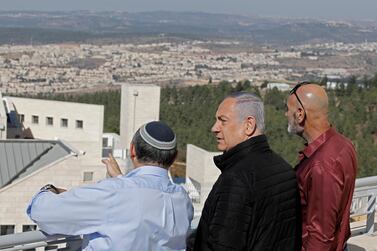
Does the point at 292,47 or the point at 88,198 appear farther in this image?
the point at 292,47

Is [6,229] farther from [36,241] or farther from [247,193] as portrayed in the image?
[247,193]

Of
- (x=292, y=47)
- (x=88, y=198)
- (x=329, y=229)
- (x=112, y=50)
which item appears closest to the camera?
(x=88, y=198)

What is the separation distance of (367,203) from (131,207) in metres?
4.10

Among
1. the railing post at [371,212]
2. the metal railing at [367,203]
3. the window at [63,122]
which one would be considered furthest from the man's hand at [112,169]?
the window at [63,122]

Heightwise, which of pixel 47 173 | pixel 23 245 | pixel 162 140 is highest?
pixel 162 140

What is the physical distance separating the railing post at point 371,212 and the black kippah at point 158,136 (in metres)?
3.88

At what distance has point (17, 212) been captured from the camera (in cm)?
1795

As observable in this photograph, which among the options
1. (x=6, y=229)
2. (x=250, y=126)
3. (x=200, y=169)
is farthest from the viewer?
(x=200, y=169)

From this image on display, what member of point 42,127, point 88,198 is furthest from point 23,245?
point 42,127

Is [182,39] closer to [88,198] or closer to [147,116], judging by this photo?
[147,116]

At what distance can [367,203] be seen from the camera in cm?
686

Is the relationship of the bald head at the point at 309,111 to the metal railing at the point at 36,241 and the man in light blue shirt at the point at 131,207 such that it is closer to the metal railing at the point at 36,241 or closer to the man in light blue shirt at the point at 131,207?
the man in light blue shirt at the point at 131,207

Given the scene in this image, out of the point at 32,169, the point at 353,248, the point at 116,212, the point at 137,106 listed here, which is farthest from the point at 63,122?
the point at 116,212

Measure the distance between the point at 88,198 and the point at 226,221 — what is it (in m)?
0.60
